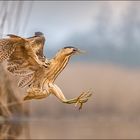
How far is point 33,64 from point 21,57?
0.05 feet

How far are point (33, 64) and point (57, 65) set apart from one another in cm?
3

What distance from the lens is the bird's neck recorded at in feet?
1.80

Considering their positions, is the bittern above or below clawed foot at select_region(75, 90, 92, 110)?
above

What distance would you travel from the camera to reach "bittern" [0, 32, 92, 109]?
557 millimetres

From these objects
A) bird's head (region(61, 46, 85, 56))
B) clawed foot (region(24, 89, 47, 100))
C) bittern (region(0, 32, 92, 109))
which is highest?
bird's head (region(61, 46, 85, 56))

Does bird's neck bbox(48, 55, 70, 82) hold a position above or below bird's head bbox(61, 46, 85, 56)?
below

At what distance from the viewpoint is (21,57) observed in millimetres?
572

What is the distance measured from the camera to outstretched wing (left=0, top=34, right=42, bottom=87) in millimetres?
559

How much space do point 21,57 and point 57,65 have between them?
0.15 ft

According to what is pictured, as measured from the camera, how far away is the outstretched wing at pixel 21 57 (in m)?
0.56

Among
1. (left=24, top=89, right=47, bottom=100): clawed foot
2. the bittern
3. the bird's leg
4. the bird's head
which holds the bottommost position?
(left=24, top=89, right=47, bottom=100): clawed foot

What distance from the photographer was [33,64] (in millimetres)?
572

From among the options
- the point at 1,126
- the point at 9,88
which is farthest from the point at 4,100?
the point at 1,126

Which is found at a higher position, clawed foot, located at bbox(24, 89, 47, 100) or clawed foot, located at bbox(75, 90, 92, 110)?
clawed foot, located at bbox(75, 90, 92, 110)
